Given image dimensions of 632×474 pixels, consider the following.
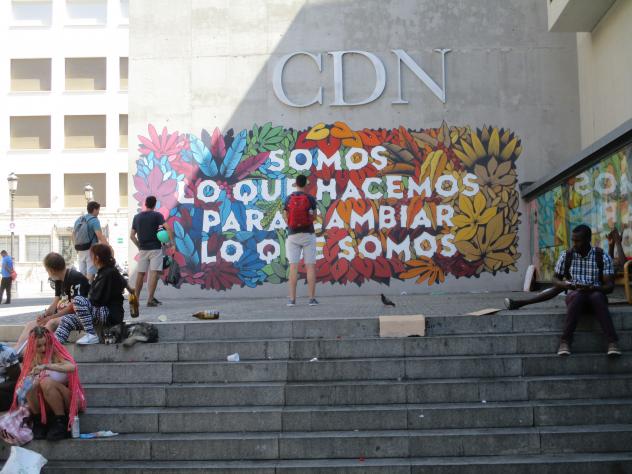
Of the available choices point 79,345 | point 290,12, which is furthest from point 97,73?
point 79,345

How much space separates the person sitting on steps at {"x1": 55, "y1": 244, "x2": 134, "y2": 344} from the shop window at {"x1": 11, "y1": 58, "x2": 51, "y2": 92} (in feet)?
122

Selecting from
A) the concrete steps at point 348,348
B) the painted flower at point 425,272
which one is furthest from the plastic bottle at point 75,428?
the painted flower at point 425,272

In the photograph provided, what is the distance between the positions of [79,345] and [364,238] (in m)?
7.87

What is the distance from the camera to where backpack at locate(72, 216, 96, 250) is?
448 inches

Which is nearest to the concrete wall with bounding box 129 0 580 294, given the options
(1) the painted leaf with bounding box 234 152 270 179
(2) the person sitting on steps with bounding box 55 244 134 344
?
(1) the painted leaf with bounding box 234 152 270 179

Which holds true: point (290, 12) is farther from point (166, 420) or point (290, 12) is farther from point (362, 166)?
point (166, 420)

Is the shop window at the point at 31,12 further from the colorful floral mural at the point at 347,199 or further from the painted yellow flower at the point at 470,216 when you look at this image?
the painted yellow flower at the point at 470,216

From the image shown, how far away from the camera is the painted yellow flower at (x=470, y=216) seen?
590 inches

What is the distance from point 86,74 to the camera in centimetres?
4334

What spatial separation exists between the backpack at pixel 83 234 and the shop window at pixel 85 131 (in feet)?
107

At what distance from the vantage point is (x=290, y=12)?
15.8m

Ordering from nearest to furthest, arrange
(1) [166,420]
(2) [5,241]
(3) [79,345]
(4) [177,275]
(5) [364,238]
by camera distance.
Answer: (1) [166,420] < (3) [79,345] < (4) [177,275] < (5) [364,238] < (2) [5,241]

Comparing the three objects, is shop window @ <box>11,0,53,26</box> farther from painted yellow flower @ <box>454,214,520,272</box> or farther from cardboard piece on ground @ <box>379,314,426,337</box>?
cardboard piece on ground @ <box>379,314,426,337</box>

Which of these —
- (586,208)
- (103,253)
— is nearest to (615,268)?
(586,208)
